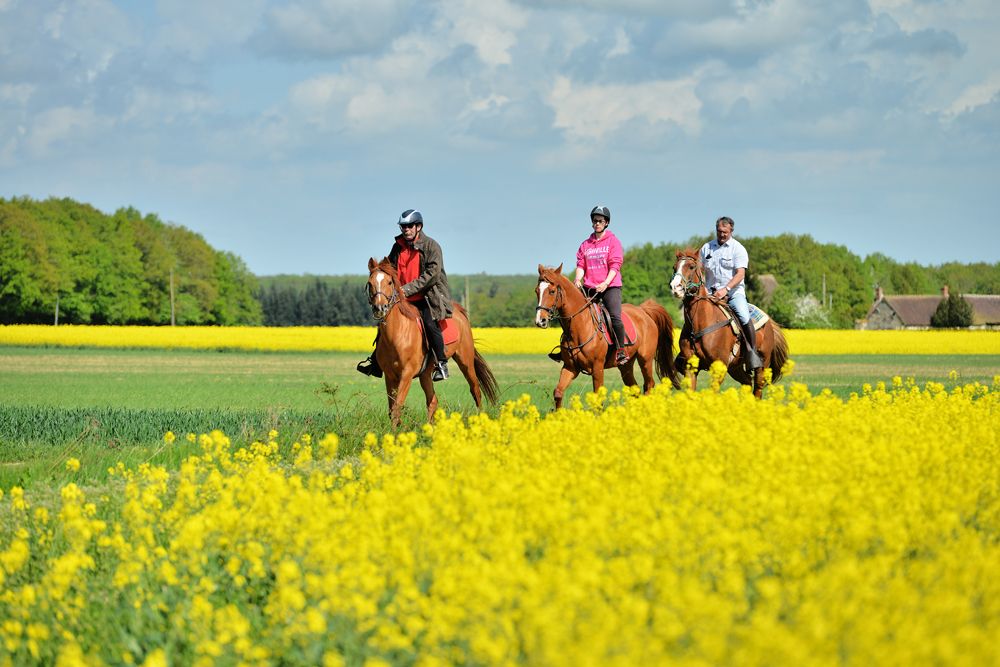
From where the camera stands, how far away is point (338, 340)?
54.0m

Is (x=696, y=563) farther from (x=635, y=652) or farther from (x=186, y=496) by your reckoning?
(x=186, y=496)

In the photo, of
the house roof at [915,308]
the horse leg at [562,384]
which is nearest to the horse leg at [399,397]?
the horse leg at [562,384]

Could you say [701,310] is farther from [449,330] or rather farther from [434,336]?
[434,336]

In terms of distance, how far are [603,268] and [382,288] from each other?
3004mm

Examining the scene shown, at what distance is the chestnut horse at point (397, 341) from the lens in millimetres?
13227

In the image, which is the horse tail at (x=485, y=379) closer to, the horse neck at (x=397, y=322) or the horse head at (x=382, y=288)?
the horse neck at (x=397, y=322)

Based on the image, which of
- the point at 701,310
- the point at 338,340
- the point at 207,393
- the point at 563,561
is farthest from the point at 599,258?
the point at 338,340

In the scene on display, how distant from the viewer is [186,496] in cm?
750

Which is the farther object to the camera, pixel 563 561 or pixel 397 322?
pixel 397 322

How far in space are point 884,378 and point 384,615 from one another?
97.3 feet

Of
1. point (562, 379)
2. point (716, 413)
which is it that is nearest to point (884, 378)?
point (562, 379)

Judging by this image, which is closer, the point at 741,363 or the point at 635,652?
the point at 635,652

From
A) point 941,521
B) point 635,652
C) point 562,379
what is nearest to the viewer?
point 635,652

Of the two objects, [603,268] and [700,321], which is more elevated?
[603,268]
